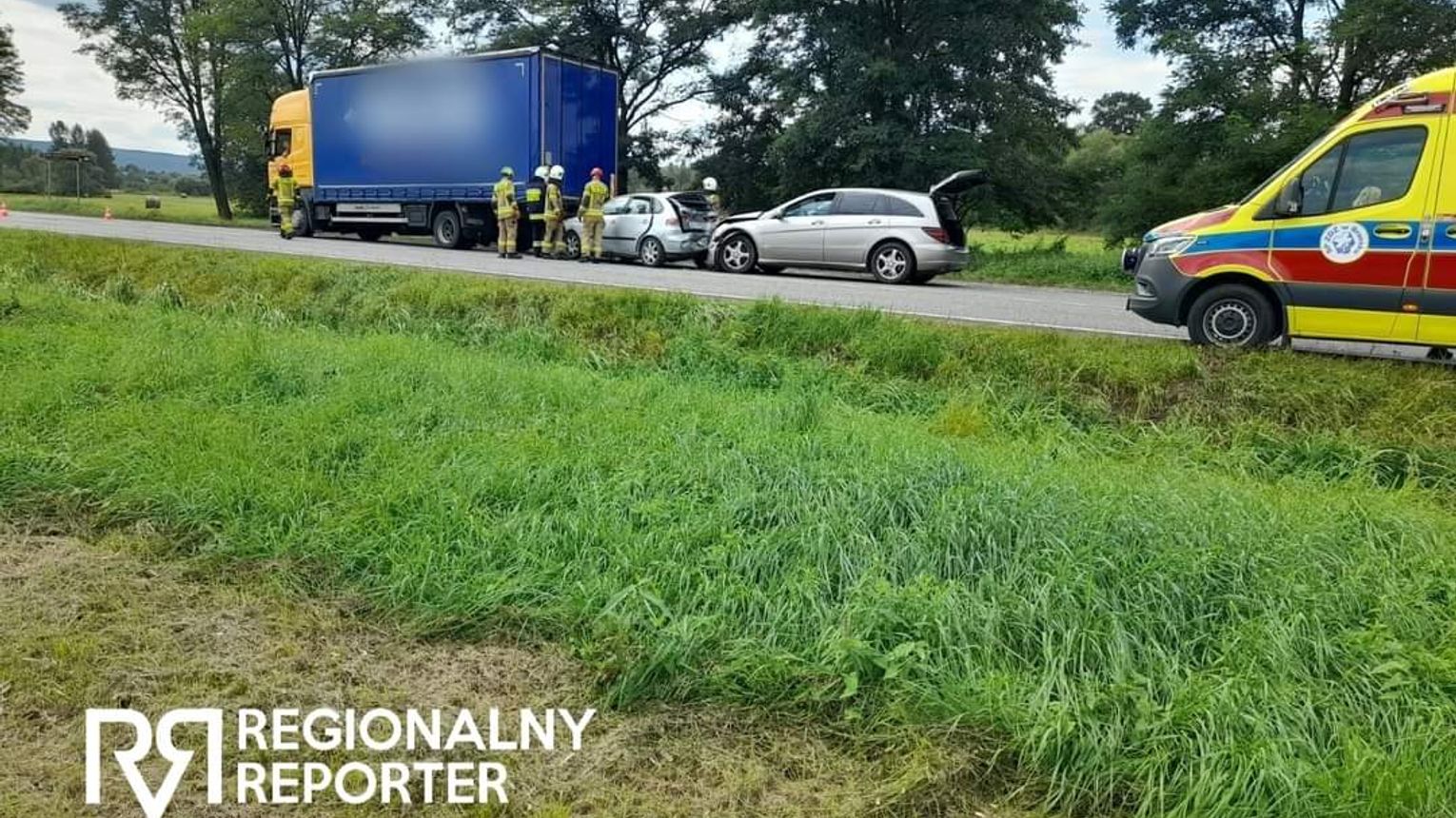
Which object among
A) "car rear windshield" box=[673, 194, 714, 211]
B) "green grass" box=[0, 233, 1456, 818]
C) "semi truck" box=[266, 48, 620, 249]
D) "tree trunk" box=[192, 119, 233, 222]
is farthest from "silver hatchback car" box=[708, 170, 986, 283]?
"tree trunk" box=[192, 119, 233, 222]

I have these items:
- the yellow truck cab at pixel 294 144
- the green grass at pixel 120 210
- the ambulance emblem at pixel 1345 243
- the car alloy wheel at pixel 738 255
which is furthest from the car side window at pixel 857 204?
the green grass at pixel 120 210

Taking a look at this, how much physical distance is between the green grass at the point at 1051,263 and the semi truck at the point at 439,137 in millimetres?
8274

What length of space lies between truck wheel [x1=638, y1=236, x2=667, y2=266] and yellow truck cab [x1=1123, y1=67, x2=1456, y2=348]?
1090cm

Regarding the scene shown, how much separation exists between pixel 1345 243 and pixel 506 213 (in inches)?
532

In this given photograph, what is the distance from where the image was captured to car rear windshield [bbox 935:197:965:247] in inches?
567

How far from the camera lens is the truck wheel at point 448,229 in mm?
20844

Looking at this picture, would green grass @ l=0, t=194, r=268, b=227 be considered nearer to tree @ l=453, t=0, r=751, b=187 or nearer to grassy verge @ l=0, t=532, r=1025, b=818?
tree @ l=453, t=0, r=751, b=187

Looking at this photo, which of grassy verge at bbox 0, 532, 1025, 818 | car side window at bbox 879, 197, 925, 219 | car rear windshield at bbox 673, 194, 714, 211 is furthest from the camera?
car rear windshield at bbox 673, 194, 714, 211

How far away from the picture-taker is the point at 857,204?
14.7 m

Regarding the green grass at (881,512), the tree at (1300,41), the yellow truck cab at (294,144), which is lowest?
the green grass at (881,512)

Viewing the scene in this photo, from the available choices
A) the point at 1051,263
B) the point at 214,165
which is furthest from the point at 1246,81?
the point at 214,165

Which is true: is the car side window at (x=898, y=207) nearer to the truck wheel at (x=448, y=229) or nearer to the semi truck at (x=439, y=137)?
the semi truck at (x=439, y=137)

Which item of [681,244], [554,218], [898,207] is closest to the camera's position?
[898,207]

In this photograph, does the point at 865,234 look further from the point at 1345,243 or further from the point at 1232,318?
the point at 1345,243
